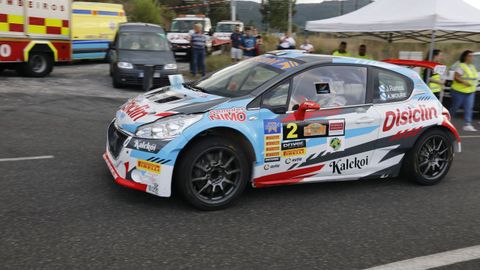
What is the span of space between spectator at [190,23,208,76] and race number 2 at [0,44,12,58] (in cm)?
529

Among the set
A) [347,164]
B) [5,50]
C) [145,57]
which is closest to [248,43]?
[145,57]

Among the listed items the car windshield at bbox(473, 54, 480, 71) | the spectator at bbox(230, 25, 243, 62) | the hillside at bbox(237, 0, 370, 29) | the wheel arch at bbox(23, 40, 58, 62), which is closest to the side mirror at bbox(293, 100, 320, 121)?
the car windshield at bbox(473, 54, 480, 71)

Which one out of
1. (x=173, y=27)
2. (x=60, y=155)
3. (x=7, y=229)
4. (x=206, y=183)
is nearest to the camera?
(x=7, y=229)

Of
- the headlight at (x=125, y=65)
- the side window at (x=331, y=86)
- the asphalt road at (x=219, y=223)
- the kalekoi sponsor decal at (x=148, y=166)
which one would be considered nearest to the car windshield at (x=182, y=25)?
the headlight at (x=125, y=65)

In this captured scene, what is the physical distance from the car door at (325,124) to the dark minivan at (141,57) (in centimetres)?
852

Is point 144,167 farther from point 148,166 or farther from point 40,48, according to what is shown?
point 40,48

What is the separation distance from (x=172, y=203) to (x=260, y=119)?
3.84 feet

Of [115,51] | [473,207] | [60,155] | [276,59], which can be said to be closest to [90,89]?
[115,51]

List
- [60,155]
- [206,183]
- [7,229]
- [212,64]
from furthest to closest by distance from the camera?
[212,64] < [60,155] < [206,183] < [7,229]

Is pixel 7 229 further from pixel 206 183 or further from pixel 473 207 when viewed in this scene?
pixel 473 207

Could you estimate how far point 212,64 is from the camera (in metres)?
17.6

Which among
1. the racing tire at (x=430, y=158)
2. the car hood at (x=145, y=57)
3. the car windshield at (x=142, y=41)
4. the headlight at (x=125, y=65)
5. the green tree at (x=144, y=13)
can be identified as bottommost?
the racing tire at (x=430, y=158)

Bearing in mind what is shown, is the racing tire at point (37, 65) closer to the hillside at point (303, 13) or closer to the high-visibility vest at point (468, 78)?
the high-visibility vest at point (468, 78)

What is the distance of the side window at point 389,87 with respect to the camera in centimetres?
525
